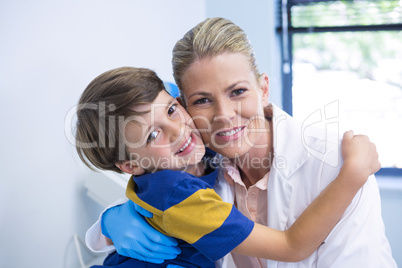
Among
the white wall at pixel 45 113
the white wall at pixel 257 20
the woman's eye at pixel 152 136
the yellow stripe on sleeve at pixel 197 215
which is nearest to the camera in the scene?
the yellow stripe on sleeve at pixel 197 215

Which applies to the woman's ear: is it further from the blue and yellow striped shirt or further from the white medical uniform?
the blue and yellow striped shirt

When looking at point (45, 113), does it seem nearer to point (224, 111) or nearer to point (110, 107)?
point (110, 107)

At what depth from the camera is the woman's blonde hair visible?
1.04 meters

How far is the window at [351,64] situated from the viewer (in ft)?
7.95

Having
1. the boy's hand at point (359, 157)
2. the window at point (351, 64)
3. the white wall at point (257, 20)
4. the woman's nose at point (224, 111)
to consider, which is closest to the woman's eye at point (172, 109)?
the woman's nose at point (224, 111)

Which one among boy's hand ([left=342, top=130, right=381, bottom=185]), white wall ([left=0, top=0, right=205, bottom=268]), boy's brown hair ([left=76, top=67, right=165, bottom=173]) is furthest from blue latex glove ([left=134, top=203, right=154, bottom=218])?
boy's hand ([left=342, top=130, right=381, bottom=185])

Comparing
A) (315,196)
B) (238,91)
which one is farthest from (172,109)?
(315,196)

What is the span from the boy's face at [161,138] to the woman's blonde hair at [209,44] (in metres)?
0.11

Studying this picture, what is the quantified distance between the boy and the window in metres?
1.59

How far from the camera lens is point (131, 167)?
3.60 feet

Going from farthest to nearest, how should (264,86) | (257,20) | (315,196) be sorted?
(257,20), (264,86), (315,196)

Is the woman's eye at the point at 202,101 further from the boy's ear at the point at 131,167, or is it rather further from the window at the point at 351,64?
the window at the point at 351,64

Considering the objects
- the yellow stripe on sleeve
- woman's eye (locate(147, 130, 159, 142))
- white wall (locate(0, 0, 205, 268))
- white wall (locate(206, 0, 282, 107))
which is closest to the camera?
the yellow stripe on sleeve

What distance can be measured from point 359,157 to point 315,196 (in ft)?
0.54
